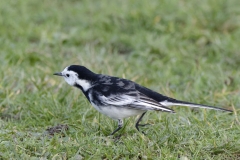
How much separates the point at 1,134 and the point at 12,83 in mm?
1886

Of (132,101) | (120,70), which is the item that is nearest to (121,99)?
(132,101)

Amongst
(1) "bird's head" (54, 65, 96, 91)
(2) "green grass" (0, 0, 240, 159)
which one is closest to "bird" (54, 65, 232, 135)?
(1) "bird's head" (54, 65, 96, 91)

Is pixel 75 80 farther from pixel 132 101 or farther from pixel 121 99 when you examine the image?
pixel 132 101

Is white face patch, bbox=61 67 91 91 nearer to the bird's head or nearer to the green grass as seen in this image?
the bird's head

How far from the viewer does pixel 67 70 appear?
649 cm

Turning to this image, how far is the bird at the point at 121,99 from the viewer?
5.88 metres

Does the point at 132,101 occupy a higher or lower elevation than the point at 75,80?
lower

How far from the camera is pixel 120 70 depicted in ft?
28.0

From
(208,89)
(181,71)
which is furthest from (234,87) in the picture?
(181,71)

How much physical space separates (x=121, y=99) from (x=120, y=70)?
101 inches

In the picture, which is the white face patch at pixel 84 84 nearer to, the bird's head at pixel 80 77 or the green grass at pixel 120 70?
the bird's head at pixel 80 77

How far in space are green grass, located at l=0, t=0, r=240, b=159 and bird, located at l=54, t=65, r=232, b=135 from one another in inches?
8.8

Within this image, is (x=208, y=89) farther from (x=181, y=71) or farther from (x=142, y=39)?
(x=142, y=39)

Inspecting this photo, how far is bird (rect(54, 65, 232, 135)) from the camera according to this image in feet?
19.3
